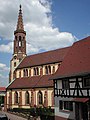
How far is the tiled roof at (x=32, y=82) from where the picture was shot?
148 feet

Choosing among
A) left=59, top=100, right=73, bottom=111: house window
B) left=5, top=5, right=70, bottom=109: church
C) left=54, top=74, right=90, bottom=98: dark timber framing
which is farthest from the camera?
left=5, top=5, right=70, bottom=109: church

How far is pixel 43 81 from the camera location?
4631 cm

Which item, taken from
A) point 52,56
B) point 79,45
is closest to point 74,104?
point 79,45

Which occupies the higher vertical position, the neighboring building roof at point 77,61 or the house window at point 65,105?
the neighboring building roof at point 77,61

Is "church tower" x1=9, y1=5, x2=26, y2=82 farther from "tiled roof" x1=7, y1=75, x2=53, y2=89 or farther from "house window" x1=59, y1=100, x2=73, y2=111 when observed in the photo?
"house window" x1=59, y1=100, x2=73, y2=111

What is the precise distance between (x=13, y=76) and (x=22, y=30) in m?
12.8

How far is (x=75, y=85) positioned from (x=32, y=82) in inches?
958

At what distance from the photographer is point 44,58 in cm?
5203

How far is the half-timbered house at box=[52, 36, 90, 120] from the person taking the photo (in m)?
24.3

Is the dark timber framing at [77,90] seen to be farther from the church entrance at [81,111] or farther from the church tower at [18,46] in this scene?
the church tower at [18,46]

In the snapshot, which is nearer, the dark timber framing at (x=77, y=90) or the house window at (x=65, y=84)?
the dark timber framing at (x=77, y=90)

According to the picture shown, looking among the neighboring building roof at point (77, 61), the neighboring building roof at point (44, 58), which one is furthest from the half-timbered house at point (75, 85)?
the neighboring building roof at point (44, 58)

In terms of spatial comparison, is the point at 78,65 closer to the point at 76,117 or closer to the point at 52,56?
the point at 76,117

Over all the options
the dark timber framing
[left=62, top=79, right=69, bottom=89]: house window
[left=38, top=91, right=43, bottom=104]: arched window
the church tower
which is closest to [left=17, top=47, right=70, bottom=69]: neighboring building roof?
the church tower
